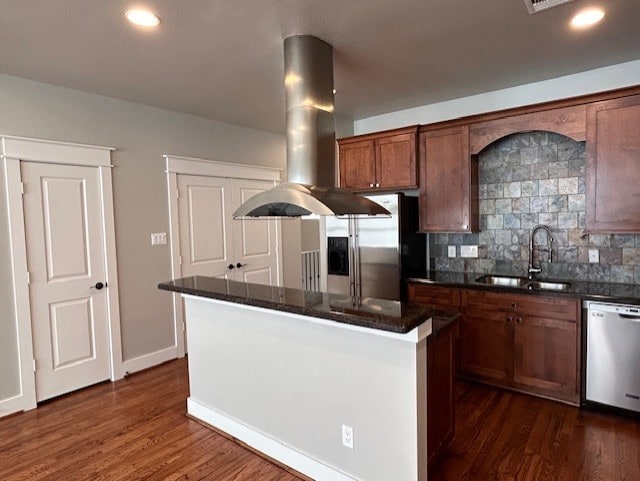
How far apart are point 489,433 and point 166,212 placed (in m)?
3.46

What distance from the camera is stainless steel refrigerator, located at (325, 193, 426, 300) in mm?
3637

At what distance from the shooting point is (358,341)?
195cm

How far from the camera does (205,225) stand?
4.32 metres

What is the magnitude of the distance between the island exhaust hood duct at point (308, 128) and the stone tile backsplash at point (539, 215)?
1.83 meters

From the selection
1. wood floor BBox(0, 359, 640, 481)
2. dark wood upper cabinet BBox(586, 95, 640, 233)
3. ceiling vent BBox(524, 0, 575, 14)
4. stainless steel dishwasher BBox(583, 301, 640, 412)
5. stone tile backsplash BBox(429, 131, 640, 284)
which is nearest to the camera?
ceiling vent BBox(524, 0, 575, 14)

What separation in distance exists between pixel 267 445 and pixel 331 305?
1075 millimetres

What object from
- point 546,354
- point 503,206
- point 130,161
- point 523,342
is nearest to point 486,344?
point 523,342

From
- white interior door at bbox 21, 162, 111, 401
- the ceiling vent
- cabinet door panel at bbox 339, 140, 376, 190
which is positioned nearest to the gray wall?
white interior door at bbox 21, 162, 111, 401

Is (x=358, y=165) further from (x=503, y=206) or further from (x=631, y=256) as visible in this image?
(x=631, y=256)

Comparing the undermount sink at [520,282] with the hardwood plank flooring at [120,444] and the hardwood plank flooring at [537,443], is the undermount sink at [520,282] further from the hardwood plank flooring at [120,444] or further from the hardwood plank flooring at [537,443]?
the hardwood plank flooring at [120,444]

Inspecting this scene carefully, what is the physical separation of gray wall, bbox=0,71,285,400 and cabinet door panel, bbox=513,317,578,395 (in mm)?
3347

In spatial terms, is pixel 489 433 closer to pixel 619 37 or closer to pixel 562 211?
pixel 562 211

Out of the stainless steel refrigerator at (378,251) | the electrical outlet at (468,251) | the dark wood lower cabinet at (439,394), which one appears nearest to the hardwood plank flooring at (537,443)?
the dark wood lower cabinet at (439,394)

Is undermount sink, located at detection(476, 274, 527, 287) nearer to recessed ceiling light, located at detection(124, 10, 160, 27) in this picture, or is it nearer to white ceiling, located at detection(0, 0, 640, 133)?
white ceiling, located at detection(0, 0, 640, 133)
